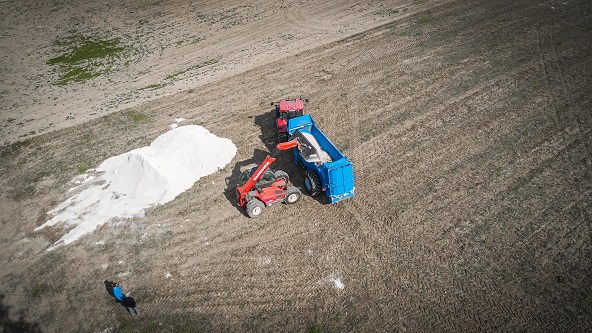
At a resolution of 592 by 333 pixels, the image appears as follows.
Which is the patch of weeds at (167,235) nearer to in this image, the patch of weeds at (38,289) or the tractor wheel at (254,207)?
the tractor wheel at (254,207)

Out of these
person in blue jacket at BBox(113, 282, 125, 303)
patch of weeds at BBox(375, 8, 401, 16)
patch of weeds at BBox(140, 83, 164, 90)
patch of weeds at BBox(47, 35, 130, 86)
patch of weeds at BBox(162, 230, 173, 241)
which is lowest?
patch of weeds at BBox(162, 230, 173, 241)

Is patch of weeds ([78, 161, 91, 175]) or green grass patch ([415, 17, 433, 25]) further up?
green grass patch ([415, 17, 433, 25])

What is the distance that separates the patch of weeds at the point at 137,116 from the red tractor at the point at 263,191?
26.3ft

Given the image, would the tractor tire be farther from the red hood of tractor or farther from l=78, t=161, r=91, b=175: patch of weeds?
l=78, t=161, r=91, b=175: patch of weeds

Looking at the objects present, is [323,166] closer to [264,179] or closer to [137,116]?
[264,179]

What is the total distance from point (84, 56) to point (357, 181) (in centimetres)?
2040

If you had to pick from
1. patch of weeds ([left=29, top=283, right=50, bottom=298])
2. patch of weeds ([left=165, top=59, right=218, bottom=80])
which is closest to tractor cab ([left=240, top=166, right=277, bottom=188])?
patch of weeds ([left=29, top=283, right=50, bottom=298])

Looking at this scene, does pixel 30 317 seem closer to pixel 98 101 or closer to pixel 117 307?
pixel 117 307

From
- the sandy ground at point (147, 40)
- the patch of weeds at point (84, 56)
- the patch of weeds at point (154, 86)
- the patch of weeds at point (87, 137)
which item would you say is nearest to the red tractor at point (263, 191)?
the patch of weeds at point (87, 137)

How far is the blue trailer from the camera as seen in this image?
11956mm

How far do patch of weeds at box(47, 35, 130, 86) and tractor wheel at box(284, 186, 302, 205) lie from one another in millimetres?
16080

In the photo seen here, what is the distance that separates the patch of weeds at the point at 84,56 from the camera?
22.5 metres

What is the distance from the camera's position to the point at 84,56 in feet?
79.7

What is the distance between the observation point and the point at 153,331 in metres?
9.70
